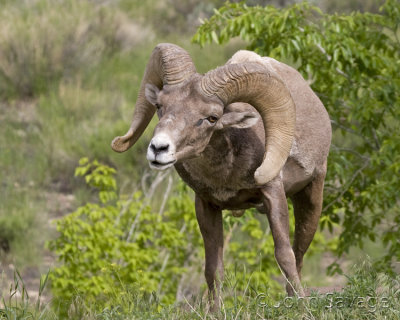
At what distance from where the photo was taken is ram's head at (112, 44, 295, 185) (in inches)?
197

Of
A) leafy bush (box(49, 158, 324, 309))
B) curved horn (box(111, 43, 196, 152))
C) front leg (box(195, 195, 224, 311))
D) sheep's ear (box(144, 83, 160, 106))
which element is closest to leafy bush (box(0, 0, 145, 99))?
leafy bush (box(49, 158, 324, 309))

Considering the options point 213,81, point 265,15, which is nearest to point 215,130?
point 213,81

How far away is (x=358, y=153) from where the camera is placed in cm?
988

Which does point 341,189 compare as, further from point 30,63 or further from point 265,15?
point 30,63

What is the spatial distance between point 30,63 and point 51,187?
4375 mm

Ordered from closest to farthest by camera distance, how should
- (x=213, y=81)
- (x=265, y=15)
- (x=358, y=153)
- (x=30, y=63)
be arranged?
(x=213, y=81) < (x=265, y=15) < (x=358, y=153) < (x=30, y=63)

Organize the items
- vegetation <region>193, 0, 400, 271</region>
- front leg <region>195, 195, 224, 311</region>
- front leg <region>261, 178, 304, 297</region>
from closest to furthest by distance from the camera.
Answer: front leg <region>261, 178, 304, 297</region>, front leg <region>195, 195, 224, 311</region>, vegetation <region>193, 0, 400, 271</region>

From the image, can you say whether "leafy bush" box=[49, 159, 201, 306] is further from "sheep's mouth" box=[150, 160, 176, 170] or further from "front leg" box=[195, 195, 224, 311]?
"sheep's mouth" box=[150, 160, 176, 170]

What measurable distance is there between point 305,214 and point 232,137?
1214 millimetres

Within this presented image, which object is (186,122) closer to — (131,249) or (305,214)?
(305,214)

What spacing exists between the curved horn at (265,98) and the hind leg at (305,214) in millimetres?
1008

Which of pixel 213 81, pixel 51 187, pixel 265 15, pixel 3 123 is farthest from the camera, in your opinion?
pixel 3 123

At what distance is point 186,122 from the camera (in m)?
4.96

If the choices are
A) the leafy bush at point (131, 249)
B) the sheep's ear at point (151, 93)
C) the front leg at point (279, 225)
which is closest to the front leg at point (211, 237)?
the front leg at point (279, 225)
